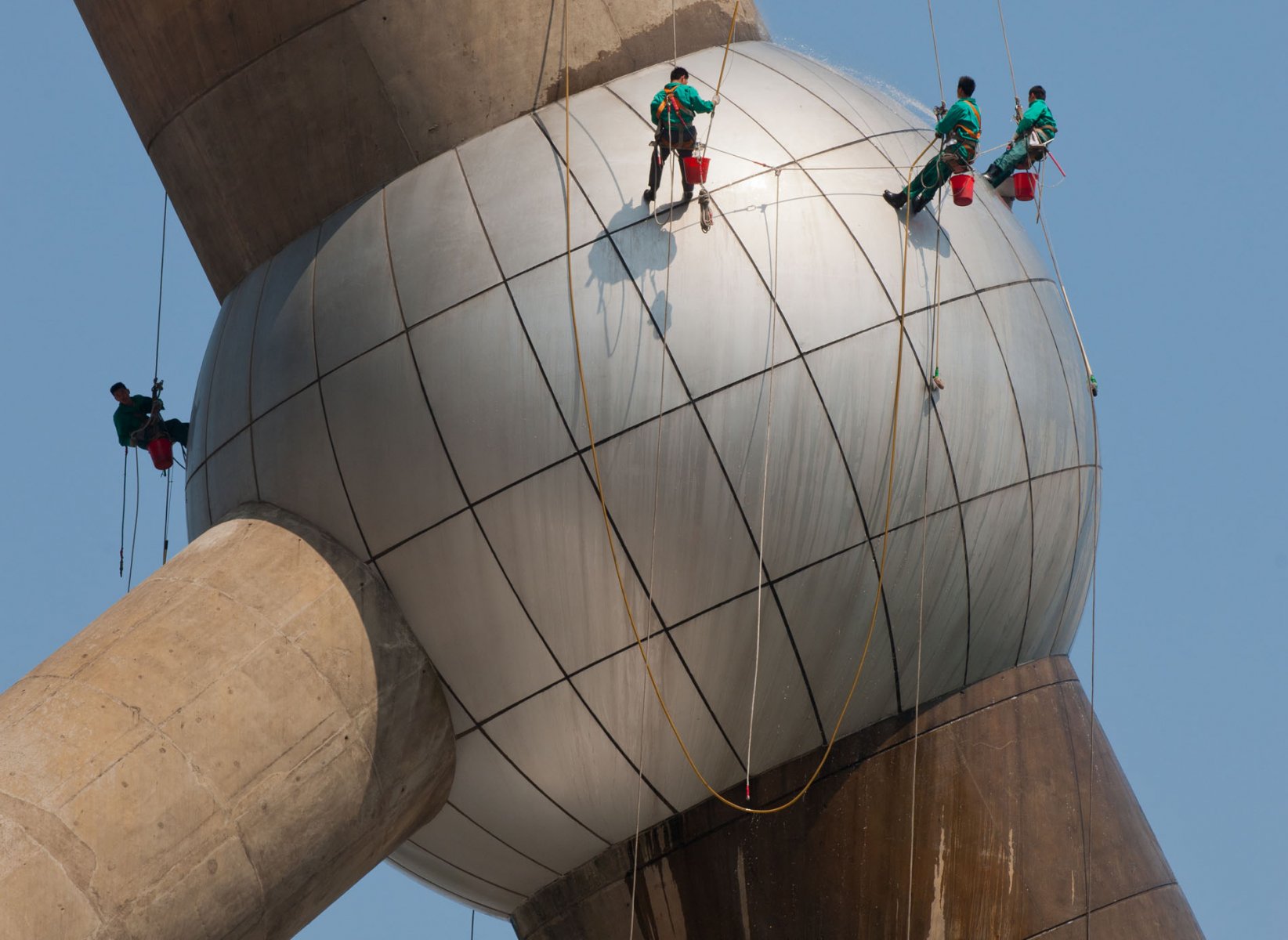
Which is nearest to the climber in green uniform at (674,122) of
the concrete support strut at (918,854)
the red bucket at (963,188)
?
the red bucket at (963,188)

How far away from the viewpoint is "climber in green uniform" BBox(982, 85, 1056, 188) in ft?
71.5

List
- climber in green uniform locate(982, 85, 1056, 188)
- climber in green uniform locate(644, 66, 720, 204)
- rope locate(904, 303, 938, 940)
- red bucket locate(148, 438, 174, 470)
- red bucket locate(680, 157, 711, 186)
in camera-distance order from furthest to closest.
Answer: red bucket locate(148, 438, 174, 470) < climber in green uniform locate(982, 85, 1056, 188) < rope locate(904, 303, 938, 940) < red bucket locate(680, 157, 711, 186) < climber in green uniform locate(644, 66, 720, 204)

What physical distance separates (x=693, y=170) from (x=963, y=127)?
295 cm

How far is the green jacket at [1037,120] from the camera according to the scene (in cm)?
2177

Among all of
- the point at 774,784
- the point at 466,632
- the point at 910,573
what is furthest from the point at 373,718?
the point at 910,573

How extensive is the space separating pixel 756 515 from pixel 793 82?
5.19m

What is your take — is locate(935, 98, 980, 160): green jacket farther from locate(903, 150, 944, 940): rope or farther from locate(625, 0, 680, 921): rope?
locate(625, 0, 680, 921): rope

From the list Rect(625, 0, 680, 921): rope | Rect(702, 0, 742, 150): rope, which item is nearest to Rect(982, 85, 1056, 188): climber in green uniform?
Rect(702, 0, 742, 150): rope

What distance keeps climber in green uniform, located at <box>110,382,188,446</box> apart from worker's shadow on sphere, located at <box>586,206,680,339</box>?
6.62m

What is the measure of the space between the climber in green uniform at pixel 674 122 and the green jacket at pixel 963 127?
8.29ft

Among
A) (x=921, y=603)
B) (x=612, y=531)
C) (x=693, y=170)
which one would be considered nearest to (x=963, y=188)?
(x=693, y=170)

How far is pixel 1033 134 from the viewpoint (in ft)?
71.7

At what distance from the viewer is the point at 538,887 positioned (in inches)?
834

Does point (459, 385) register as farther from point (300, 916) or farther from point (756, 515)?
point (300, 916)
